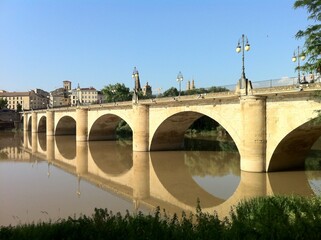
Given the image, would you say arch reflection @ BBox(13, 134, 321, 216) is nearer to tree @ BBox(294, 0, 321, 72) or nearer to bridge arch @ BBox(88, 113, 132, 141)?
tree @ BBox(294, 0, 321, 72)

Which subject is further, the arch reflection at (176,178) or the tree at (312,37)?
the arch reflection at (176,178)

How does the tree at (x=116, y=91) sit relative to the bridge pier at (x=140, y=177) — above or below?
above

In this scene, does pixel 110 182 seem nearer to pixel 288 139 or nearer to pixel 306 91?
pixel 288 139

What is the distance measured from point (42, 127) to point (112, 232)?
71442 mm

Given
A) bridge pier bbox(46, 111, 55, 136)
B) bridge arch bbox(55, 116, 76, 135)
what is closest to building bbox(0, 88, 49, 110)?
bridge arch bbox(55, 116, 76, 135)

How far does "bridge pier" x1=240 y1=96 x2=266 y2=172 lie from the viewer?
64.2 ft

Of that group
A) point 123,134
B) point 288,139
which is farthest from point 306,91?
point 123,134

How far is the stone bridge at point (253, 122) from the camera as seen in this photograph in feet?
59.1

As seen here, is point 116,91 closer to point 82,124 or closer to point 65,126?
point 65,126

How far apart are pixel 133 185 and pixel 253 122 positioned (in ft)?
25.0

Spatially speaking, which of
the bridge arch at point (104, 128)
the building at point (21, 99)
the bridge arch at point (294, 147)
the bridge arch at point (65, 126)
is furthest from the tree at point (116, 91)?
the building at point (21, 99)

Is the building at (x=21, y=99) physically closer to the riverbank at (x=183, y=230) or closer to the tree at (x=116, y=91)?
the tree at (x=116, y=91)

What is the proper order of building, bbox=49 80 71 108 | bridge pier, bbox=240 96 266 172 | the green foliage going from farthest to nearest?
building, bbox=49 80 71 108, bridge pier, bbox=240 96 266 172, the green foliage

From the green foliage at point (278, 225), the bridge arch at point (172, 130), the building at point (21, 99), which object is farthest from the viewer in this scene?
the building at point (21, 99)
